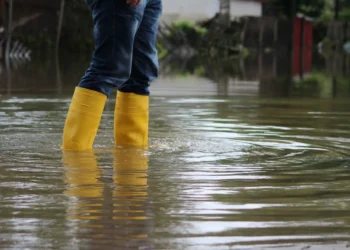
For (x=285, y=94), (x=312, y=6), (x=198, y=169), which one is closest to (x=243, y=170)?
(x=198, y=169)

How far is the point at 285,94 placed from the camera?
10477mm

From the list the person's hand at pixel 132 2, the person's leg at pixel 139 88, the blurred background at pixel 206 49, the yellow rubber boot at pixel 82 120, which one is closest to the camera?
the person's hand at pixel 132 2

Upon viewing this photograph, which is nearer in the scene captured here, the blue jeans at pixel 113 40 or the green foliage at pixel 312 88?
the blue jeans at pixel 113 40

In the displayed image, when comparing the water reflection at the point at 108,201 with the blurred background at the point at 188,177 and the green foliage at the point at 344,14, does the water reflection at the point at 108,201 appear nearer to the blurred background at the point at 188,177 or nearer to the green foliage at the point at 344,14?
the blurred background at the point at 188,177

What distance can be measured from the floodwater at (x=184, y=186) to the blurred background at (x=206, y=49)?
4050mm

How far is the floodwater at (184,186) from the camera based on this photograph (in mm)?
2986

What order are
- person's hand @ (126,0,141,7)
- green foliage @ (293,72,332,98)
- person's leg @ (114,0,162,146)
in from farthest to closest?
green foliage @ (293,72,332,98), person's leg @ (114,0,162,146), person's hand @ (126,0,141,7)

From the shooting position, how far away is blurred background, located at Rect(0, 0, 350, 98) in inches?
490

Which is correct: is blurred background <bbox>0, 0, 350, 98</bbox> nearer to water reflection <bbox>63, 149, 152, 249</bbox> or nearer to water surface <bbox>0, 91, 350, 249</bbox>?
water surface <bbox>0, 91, 350, 249</bbox>

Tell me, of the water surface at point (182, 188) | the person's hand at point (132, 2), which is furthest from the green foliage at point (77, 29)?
the person's hand at point (132, 2)

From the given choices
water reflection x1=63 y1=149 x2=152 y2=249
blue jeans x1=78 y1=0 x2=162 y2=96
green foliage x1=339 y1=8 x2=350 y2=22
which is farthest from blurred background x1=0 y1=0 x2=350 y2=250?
green foliage x1=339 y1=8 x2=350 y2=22

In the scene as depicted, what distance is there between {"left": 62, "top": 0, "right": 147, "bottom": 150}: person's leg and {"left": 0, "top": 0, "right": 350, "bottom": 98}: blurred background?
4.88 metres

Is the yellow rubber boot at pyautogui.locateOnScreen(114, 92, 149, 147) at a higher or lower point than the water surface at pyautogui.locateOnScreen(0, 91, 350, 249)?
higher

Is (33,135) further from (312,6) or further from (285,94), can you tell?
(312,6)
